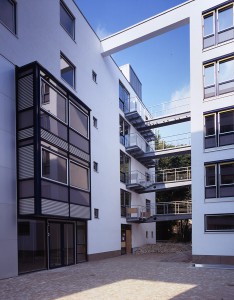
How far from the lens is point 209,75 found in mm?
17641

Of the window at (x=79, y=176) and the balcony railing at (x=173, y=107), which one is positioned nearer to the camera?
the window at (x=79, y=176)

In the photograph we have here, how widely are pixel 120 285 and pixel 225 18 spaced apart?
1431 centimetres

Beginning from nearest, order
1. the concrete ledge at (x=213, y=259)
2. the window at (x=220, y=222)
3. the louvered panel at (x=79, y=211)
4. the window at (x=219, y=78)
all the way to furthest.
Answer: the louvered panel at (x=79, y=211)
the concrete ledge at (x=213, y=259)
the window at (x=220, y=222)
the window at (x=219, y=78)

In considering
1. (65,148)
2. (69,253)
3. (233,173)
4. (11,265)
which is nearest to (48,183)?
(65,148)

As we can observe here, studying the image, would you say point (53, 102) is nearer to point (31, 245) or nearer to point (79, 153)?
point (79, 153)

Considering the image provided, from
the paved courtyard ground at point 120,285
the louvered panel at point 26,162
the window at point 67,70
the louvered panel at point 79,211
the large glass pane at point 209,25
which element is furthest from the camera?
the large glass pane at point 209,25

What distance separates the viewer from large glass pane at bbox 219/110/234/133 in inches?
657

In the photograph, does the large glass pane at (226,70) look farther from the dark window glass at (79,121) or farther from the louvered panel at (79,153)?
the louvered panel at (79,153)

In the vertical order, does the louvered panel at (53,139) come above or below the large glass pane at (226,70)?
below

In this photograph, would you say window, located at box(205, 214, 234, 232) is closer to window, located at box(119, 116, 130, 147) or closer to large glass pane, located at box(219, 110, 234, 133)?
large glass pane, located at box(219, 110, 234, 133)

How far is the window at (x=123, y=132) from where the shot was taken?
25.7m

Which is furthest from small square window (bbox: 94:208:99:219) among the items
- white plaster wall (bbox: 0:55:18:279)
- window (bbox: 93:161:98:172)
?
white plaster wall (bbox: 0:55:18:279)

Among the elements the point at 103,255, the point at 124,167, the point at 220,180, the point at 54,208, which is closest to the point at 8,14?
the point at 54,208

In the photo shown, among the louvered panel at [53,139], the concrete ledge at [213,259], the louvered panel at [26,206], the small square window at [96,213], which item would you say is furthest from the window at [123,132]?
the louvered panel at [26,206]
